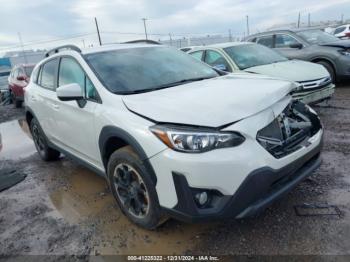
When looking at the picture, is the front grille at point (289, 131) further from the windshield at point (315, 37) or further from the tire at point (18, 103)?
the tire at point (18, 103)

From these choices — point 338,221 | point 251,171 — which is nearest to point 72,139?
point 251,171

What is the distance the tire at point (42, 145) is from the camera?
5.11 meters

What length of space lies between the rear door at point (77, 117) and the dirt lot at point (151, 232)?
59 cm

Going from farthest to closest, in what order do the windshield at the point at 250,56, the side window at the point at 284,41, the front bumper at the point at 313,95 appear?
the side window at the point at 284,41
the windshield at the point at 250,56
the front bumper at the point at 313,95

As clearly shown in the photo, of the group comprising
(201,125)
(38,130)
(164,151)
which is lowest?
(38,130)

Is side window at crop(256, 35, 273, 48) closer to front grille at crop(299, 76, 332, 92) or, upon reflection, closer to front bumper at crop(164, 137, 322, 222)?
front grille at crop(299, 76, 332, 92)

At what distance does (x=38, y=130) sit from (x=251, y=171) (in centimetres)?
402

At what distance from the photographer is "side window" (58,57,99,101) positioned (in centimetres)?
337

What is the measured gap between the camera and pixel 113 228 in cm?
318

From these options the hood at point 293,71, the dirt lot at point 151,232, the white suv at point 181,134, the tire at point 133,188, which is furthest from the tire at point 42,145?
the hood at point 293,71

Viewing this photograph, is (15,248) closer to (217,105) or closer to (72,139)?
(72,139)

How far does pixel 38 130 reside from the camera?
5191 millimetres

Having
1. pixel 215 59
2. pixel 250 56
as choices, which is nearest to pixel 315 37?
pixel 250 56

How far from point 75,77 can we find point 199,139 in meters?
2.07
